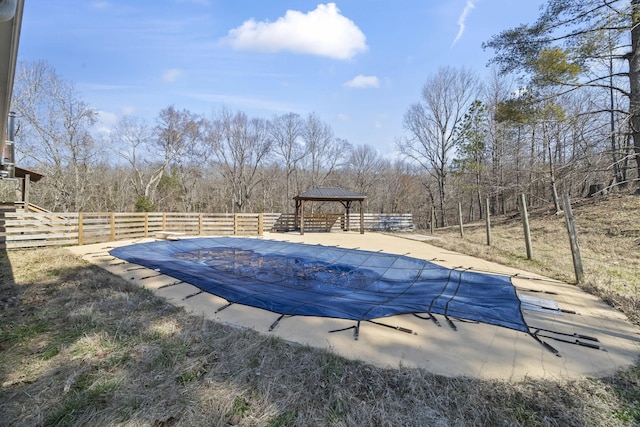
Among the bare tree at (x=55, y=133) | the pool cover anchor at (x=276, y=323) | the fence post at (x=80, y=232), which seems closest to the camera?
the pool cover anchor at (x=276, y=323)

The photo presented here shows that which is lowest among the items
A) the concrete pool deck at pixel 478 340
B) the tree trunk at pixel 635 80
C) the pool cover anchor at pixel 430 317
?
the concrete pool deck at pixel 478 340

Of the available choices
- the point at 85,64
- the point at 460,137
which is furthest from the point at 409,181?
the point at 85,64

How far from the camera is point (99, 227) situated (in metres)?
9.52

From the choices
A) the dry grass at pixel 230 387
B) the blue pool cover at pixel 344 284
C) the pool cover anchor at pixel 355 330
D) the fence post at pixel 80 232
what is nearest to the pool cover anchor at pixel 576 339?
the blue pool cover at pixel 344 284

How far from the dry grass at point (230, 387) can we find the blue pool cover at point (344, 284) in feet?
3.08

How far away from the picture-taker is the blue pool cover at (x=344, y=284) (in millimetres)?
3311

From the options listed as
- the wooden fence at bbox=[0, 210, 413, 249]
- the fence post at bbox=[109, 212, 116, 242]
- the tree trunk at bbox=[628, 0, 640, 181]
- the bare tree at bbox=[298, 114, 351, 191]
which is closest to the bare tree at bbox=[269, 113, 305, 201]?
the bare tree at bbox=[298, 114, 351, 191]

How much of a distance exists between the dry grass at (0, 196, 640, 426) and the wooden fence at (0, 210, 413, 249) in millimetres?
7193

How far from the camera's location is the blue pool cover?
10.9 ft

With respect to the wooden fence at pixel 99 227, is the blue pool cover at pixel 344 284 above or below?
below

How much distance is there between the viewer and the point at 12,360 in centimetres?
218

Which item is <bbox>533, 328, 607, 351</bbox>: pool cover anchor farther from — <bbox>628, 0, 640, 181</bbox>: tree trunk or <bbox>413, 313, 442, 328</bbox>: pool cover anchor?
<bbox>628, 0, 640, 181</bbox>: tree trunk

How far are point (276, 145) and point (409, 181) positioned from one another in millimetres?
12788

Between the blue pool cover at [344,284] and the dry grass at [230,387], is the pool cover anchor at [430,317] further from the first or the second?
the dry grass at [230,387]
